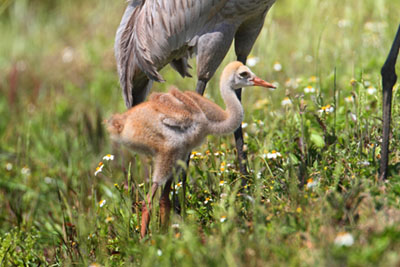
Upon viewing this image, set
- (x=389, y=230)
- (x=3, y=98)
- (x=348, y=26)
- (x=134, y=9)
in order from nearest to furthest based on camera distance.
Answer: (x=389, y=230)
(x=134, y=9)
(x=348, y=26)
(x=3, y=98)

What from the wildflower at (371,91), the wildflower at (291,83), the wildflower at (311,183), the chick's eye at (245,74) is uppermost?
the chick's eye at (245,74)

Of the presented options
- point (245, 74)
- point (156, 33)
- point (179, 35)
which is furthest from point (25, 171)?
point (245, 74)

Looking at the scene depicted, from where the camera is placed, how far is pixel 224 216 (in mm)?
3102

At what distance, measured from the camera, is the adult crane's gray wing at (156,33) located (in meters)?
3.95

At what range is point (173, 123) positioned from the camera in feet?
10.2

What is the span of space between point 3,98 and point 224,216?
19.2 ft

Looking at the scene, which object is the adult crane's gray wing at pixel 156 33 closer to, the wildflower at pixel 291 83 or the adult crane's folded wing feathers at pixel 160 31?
the adult crane's folded wing feathers at pixel 160 31

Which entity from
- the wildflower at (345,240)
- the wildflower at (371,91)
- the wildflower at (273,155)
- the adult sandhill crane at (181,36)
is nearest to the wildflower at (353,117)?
the wildflower at (371,91)

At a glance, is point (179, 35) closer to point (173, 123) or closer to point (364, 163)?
point (173, 123)

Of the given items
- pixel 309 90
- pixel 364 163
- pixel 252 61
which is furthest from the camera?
pixel 252 61

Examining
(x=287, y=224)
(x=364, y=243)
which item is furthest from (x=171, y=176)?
(x=364, y=243)

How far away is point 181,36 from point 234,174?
1079mm

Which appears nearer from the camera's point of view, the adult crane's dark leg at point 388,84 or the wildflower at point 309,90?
the adult crane's dark leg at point 388,84

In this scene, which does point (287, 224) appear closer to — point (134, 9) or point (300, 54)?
point (134, 9)
